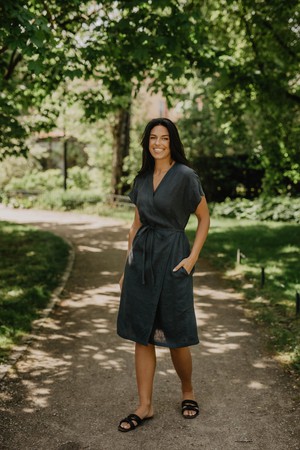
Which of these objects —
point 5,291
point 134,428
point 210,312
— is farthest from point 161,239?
point 5,291

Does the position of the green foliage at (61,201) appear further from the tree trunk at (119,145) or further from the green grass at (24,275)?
the green grass at (24,275)

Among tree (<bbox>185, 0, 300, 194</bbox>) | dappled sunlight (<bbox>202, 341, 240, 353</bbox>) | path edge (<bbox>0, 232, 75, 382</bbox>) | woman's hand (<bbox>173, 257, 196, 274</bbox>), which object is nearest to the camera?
woman's hand (<bbox>173, 257, 196, 274</bbox>)

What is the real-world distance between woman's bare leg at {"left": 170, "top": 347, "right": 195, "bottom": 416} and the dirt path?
17 cm

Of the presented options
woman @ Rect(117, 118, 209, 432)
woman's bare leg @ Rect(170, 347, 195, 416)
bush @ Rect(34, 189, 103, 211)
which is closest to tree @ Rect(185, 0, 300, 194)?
woman @ Rect(117, 118, 209, 432)

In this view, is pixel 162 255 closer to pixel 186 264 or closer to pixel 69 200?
pixel 186 264

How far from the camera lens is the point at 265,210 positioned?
1767 cm

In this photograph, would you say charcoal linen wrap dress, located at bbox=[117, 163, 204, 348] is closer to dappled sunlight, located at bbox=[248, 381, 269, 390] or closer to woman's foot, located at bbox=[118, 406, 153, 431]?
woman's foot, located at bbox=[118, 406, 153, 431]

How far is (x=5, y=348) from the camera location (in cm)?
552

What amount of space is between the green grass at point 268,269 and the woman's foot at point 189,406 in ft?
4.44

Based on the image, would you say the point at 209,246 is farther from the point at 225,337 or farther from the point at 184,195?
the point at 184,195

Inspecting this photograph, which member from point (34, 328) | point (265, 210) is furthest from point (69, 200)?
point (34, 328)

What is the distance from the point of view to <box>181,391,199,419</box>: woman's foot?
405cm

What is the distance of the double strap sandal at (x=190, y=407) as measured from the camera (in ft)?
13.3

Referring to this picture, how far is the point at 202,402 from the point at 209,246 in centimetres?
766
